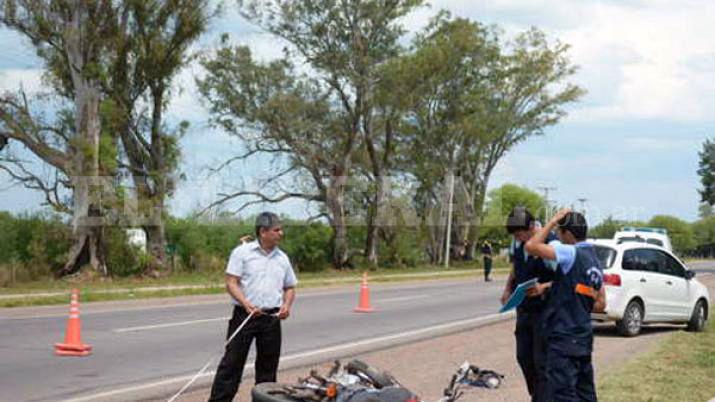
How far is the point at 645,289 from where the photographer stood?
17.3m

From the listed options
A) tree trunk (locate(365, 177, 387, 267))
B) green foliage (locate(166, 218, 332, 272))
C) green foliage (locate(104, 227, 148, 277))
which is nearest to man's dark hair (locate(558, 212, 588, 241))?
green foliage (locate(104, 227, 148, 277))

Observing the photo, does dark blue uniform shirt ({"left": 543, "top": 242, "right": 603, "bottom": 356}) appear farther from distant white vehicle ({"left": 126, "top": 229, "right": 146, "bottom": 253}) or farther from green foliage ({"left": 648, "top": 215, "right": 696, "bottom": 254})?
green foliage ({"left": 648, "top": 215, "right": 696, "bottom": 254})

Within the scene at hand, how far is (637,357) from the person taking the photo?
44.6 feet

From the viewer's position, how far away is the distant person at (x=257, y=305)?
25.9 feet

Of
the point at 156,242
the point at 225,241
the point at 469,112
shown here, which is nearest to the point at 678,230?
the point at 469,112

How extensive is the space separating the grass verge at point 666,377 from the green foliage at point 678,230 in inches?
4898

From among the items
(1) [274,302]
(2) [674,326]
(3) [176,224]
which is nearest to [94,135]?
(3) [176,224]

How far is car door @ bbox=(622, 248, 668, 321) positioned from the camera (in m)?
17.1

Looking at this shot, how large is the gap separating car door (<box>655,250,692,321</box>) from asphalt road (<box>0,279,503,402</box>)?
14.9 ft

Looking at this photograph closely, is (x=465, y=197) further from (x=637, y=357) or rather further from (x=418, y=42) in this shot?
(x=637, y=357)

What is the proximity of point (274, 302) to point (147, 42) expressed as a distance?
28.5m

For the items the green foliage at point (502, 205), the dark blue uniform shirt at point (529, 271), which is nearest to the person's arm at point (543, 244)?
the dark blue uniform shirt at point (529, 271)

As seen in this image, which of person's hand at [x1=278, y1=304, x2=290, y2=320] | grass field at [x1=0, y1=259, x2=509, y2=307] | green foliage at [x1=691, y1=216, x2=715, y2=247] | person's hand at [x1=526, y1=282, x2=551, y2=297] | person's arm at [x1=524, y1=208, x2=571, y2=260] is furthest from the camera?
green foliage at [x1=691, y1=216, x2=715, y2=247]

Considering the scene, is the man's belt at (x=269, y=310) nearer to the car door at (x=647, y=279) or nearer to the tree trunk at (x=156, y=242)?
the car door at (x=647, y=279)
